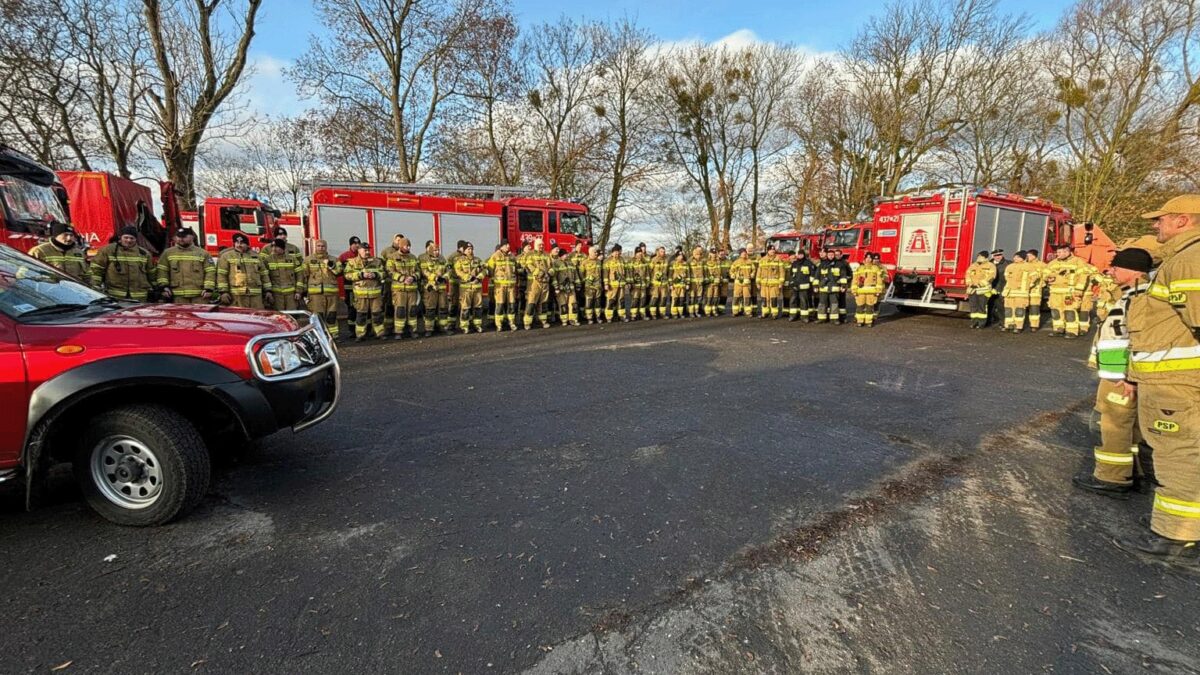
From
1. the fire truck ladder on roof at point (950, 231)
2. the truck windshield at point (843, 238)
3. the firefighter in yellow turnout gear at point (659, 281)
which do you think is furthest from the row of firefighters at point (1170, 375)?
the truck windshield at point (843, 238)

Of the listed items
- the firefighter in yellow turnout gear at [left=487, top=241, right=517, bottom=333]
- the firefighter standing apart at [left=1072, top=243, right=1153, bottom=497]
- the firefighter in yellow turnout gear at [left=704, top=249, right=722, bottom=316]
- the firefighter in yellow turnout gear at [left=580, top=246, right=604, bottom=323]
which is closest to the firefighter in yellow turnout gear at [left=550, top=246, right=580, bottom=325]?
the firefighter in yellow turnout gear at [left=580, top=246, right=604, bottom=323]

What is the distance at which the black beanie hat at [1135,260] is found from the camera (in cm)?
334

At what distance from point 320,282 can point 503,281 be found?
3122 mm

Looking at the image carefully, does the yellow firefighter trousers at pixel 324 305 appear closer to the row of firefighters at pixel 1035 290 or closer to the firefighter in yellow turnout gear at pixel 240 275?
the firefighter in yellow turnout gear at pixel 240 275

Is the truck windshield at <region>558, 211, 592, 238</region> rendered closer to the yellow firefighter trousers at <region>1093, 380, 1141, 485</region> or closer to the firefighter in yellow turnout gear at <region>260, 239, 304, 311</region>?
the firefighter in yellow turnout gear at <region>260, 239, 304, 311</region>

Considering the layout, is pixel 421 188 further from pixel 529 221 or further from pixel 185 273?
pixel 185 273

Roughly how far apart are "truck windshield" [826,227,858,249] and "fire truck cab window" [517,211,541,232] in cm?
898

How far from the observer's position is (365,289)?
905cm

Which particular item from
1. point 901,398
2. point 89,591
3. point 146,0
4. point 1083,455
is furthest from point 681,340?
Result: point 146,0

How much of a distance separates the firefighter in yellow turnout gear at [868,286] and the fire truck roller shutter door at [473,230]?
881cm

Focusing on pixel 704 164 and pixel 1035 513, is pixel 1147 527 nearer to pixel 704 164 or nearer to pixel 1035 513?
pixel 1035 513

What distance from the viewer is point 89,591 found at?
97.5 inches

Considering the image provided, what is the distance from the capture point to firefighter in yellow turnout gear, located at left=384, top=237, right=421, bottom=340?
9469 mm

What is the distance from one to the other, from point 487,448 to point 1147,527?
4205mm
